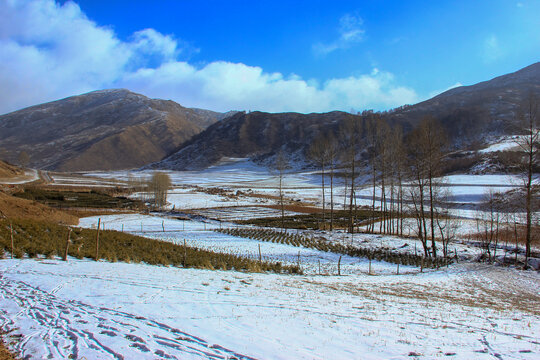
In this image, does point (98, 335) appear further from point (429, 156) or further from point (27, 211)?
point (27, 211)

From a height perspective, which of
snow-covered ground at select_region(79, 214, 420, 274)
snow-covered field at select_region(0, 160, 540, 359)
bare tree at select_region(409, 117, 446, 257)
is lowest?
snow-covered ground at select_region(79, 214, 420, 274)

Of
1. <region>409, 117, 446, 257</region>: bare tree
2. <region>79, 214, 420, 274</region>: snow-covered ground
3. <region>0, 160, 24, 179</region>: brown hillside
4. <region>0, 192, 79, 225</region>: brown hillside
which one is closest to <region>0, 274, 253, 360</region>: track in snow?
<region>79, 214, 420, 274</region>: snow-covered ground

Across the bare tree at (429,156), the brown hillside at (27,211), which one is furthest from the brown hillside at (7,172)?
the bare tree at (429,156)

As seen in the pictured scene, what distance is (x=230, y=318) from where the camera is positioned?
285 inches

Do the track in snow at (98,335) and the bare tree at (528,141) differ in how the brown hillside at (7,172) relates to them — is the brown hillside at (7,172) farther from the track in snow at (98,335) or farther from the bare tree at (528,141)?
the bare tree at (528,141)

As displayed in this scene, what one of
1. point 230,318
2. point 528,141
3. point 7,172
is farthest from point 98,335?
point 7,172

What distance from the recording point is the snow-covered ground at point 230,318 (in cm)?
550

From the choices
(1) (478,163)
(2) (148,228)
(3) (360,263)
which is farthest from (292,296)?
(1) (478,163)

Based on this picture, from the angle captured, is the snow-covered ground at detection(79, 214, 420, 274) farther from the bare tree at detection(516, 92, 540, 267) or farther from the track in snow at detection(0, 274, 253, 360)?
the track in snow at detection(0, 274, 253, 360)

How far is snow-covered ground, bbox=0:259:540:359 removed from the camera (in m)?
5.50

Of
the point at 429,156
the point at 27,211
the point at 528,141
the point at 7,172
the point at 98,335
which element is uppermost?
the point at 7,172

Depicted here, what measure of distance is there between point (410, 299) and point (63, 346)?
11073 millimetres

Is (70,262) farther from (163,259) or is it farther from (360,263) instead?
(360,263)

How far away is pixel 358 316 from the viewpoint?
830 cm
